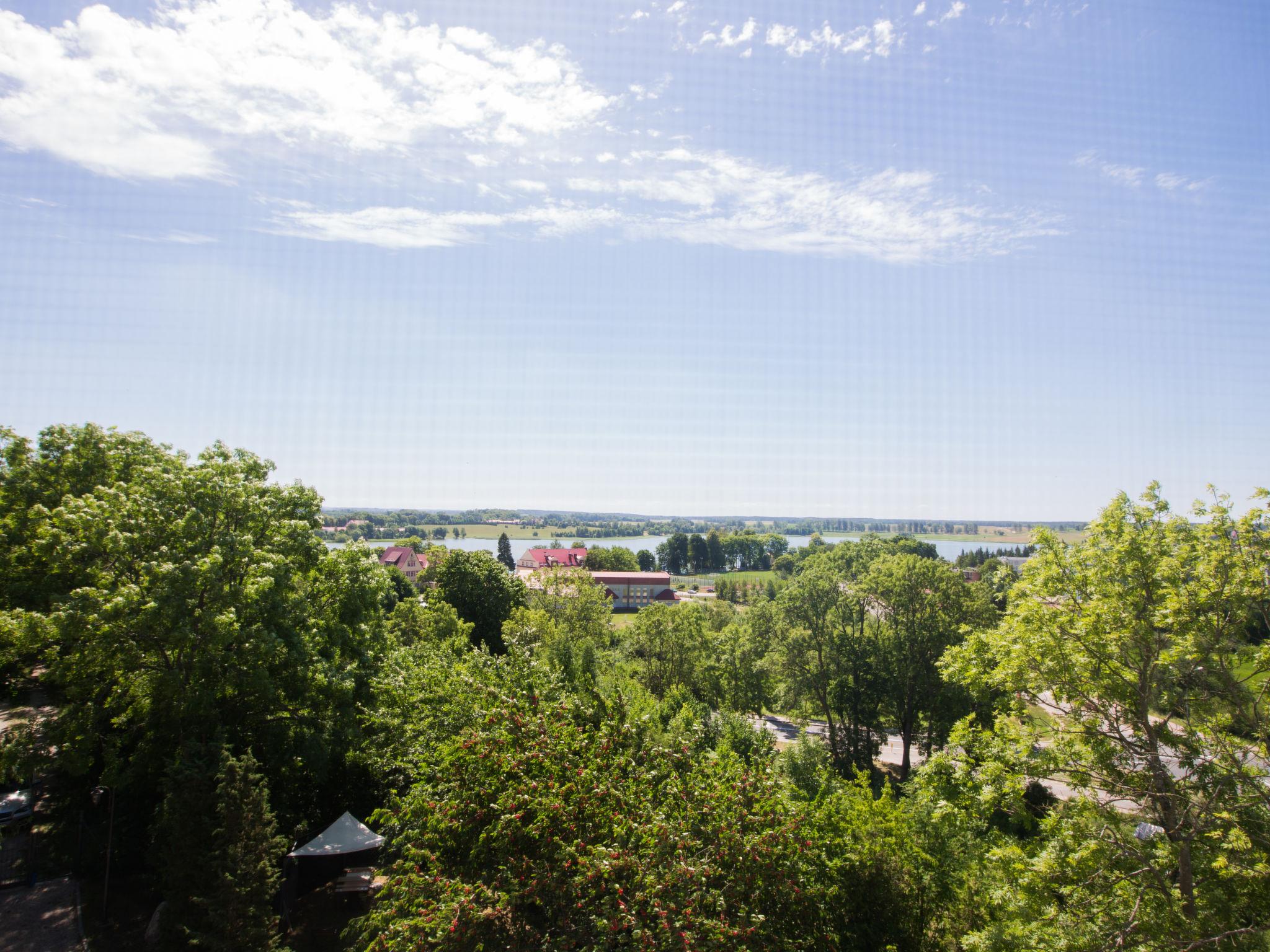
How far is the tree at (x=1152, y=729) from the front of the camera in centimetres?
770

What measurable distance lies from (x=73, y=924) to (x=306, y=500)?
397 inches

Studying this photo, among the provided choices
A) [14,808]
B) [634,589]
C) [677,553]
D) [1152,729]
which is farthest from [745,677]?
[677,553]

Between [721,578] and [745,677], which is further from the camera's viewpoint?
[721,578]

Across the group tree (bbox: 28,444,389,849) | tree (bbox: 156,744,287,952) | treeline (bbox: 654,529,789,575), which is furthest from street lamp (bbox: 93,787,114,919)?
treeline (bbox: 654,529,789,575)

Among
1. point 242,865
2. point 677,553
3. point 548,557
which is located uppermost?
point 242,865

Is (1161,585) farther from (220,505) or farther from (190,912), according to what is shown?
(220,505)

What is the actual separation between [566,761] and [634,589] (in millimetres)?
82393

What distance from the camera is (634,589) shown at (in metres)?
90.4

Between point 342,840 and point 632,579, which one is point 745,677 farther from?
point 632,579

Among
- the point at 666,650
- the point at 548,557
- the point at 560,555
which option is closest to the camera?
the point at 666,650

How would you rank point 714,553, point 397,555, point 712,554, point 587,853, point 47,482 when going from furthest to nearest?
point 714,553, point 712,554, point 397,555, point 47,482, point 587,853

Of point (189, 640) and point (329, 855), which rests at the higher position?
point (189, 640)

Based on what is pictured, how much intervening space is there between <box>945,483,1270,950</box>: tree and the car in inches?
907

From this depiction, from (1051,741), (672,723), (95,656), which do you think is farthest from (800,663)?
(95,656)
